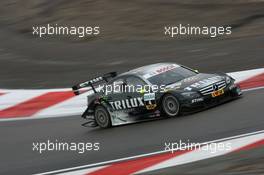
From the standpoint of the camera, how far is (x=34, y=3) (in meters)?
32.8

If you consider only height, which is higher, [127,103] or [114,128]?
[127,103]

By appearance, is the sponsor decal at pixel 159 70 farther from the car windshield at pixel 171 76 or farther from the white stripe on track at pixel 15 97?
the white stripe on track at pixel 15 97

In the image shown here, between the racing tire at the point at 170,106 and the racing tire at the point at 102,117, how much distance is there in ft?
5.36

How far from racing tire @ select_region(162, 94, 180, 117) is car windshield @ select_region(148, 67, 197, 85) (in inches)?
18.8

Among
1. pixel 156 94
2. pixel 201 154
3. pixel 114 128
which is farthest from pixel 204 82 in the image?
pixel 201 154

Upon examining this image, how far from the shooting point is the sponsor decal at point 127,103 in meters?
13.9

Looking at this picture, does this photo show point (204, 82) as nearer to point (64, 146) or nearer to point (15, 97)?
point (64, 146)

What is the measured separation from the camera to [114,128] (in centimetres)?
1436

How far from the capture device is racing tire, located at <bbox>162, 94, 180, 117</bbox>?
13.2 m

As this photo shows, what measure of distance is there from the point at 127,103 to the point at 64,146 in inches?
68.9

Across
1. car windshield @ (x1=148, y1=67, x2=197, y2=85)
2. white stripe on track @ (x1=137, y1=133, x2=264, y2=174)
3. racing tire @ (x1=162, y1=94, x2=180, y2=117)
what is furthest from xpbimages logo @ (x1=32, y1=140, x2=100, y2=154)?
white stripe on track @ (x1=137, y1=133, x2=264, y2=174)

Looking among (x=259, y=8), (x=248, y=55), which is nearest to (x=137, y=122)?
(x=248, y=55)

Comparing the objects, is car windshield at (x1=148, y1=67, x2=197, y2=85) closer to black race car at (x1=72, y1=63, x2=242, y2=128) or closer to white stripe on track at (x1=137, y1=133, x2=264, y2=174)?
black race car at (x1=72, y1=63, x2=242, y2=128)

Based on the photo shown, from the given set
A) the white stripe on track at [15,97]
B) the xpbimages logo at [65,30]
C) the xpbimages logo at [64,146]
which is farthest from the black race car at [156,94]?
the xpbimages logo at [65,30]
